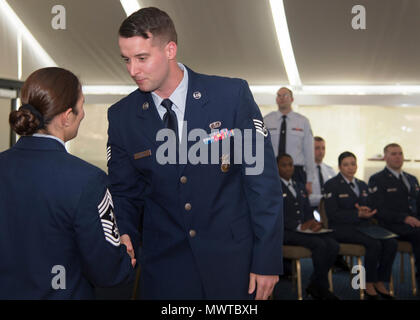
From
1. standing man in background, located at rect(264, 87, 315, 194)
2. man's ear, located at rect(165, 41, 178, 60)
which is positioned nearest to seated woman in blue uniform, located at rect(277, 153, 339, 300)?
standing man in background, located at rect(264, 87, 315, 194)

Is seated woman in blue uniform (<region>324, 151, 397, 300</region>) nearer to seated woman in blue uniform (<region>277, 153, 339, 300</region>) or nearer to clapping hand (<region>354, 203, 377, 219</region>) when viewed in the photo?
clapping hand (<region>354, 203, 377, 219</region>)

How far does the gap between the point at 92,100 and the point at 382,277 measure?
21.2 ft

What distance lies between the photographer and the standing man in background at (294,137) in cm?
521

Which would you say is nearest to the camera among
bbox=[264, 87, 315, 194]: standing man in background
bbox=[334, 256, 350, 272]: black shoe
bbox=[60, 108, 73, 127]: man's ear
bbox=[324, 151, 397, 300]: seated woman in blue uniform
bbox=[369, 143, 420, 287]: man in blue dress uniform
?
bbox=[60, 108, 73, 127]: man's ear

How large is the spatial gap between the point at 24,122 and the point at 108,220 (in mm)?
341

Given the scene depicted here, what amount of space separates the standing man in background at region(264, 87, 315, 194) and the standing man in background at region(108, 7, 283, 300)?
357 cm

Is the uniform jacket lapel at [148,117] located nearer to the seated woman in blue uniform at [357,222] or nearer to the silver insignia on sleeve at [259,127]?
the silver insignia on sleeve at [259,127]

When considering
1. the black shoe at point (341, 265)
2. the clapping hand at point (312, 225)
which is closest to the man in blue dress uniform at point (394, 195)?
the clapping hand at point (312, 225)

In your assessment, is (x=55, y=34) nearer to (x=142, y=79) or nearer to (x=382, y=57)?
(x=382, y=57)

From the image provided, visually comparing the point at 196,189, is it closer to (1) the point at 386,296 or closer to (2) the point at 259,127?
(2) the point at 259,127

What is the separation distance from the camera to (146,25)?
159cm

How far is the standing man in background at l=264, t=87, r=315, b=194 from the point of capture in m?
5.21

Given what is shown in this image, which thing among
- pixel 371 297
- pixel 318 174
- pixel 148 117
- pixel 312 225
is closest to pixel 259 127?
pixel 148 117

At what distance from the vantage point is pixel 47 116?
1358 mm
